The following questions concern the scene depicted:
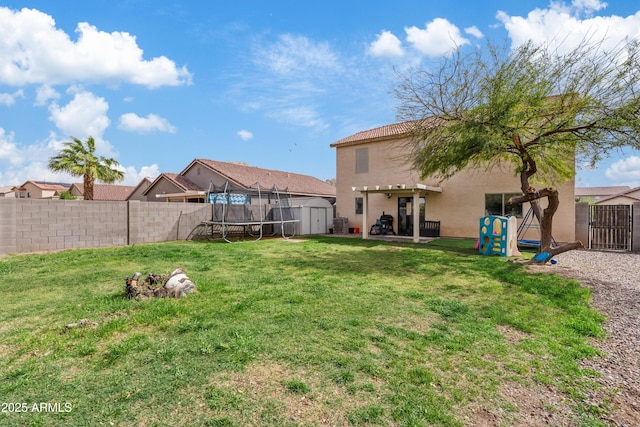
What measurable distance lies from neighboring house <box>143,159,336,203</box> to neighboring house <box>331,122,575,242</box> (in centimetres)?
560

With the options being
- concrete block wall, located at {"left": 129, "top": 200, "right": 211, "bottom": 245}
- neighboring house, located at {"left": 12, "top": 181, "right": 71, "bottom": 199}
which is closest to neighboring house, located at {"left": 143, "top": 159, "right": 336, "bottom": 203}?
concrete block wall, located at {"left": 129, "top": 200, "right": 211, "bottom": 245}

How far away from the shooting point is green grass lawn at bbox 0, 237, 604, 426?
219 centimetres

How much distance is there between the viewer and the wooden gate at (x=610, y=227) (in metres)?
11.4

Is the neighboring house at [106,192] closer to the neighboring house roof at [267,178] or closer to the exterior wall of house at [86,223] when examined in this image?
the neighboring house roof at [267,178]

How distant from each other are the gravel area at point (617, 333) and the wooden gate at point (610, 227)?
371cm

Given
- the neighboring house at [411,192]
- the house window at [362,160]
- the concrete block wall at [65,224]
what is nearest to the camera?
the concrete block wall at [65,224]

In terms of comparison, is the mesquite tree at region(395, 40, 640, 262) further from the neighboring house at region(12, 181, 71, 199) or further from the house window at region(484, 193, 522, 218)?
the neighboring house at region(12, 181, 71, 199)

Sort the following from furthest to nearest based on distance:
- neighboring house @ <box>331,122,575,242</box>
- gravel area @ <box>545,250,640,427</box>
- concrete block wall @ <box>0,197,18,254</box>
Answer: neighboring house @ <box>331,122,575,242</box> < concrete block wall @ <box>0,197,18,254</box> < gravel area @ <box>545,250,640,427</box>

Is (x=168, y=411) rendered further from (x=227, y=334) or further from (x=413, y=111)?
(x=413, y=111)

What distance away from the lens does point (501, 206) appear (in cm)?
1386

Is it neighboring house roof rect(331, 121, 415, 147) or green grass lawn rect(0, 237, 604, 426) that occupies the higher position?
neighboring house roof rect(331, 121, 415, 147)

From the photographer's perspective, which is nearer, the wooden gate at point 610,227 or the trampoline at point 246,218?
the wooden gate at point 610,227

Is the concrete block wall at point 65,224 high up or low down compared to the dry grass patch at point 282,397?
up

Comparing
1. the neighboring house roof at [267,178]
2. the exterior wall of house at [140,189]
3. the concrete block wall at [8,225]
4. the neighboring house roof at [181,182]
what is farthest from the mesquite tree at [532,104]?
the exterior wall of house at [140,189]
